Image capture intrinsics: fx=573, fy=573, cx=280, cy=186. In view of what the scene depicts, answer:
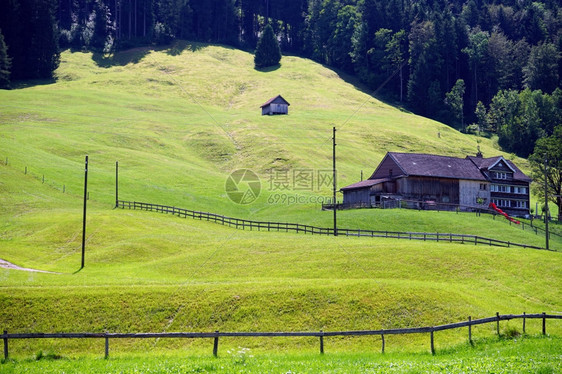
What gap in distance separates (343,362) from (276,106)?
12242 centimetres

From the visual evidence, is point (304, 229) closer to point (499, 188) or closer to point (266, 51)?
point (499, 188)

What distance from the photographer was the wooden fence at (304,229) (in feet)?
177

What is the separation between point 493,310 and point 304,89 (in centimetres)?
13635

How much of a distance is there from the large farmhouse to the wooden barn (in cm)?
5904

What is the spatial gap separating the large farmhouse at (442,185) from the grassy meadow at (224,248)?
8.23 meters

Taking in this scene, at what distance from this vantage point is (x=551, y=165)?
83.9m

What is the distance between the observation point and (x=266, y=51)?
189 m

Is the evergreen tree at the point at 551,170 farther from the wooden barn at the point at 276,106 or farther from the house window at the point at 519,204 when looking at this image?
the wooden barn at the point at 276,106

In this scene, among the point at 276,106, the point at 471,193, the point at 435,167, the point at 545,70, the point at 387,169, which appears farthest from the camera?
the point at 545,70

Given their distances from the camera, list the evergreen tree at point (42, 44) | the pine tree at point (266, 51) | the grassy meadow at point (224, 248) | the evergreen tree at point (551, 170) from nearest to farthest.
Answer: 1. the grassy meadow at point (224, 248)
2. the evergreen tree at point (551, 170)
3. the evergreen tree at point (42, 44)
4. the pine tree at point (266, 51)

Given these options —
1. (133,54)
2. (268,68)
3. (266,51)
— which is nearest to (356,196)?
(268,68)

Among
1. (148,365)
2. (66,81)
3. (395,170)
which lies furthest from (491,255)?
(66,81)

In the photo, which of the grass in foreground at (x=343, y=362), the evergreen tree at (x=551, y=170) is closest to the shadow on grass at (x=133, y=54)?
the evergreen tree at (x=551, y=170)

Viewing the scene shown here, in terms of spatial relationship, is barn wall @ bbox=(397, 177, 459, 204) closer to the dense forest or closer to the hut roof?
the dense forest
